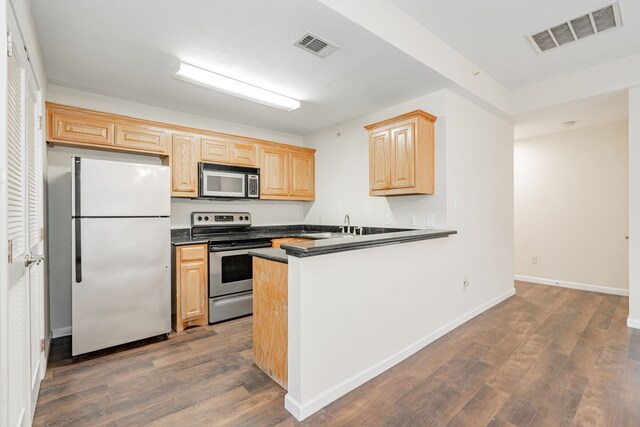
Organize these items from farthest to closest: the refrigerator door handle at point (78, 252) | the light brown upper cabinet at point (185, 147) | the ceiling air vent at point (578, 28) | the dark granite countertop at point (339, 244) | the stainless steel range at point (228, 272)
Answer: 1. the stainless steel range at point (228, 272)
2. the light brown upper cabinet at point (185, 147)
3. the refrigerator door handle at point (78, 252)
4. the ceiling air vent at point (578, 28)
5. the dark granite countertop at point (339, 244)

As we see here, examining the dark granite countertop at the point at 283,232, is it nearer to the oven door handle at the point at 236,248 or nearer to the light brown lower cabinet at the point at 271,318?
the oven door handle at the point at 236,248

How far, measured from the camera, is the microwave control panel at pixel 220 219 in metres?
3.95

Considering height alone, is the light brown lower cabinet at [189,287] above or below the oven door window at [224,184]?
below

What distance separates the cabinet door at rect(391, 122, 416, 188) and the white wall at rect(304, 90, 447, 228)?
1.19 feet

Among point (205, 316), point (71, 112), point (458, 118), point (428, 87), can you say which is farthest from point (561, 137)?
point (71, 112)

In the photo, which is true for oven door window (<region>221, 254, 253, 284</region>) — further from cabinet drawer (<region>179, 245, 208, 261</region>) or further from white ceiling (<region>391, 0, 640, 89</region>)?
white ceiling (<region>391, 0, 640, 89</region>)

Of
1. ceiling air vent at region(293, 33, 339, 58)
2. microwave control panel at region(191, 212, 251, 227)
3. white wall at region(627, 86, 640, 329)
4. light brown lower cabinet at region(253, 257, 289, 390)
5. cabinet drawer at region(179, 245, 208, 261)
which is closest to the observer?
light brown lower cabinet at region(253, 257, 289, 390)

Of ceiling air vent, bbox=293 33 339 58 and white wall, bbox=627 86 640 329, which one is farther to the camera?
white wall, bbox=627 86 640 329

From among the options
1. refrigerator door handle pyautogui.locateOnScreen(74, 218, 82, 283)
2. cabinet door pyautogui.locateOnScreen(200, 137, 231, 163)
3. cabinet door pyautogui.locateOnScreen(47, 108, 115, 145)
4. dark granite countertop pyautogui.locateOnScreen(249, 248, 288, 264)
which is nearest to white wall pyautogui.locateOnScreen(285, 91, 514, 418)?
dark granite countertop pyautogui.locateOnScreen(249, 248, 288, 264)

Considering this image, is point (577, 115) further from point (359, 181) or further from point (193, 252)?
point (193, 252)

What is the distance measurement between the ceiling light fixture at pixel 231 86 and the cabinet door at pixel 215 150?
3.06ft

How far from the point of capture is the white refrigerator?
8.52 feet

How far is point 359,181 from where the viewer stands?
4156 mm

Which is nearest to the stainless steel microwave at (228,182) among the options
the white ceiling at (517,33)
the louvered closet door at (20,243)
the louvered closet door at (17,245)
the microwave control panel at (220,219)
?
the microwave control panel at (220,219)
